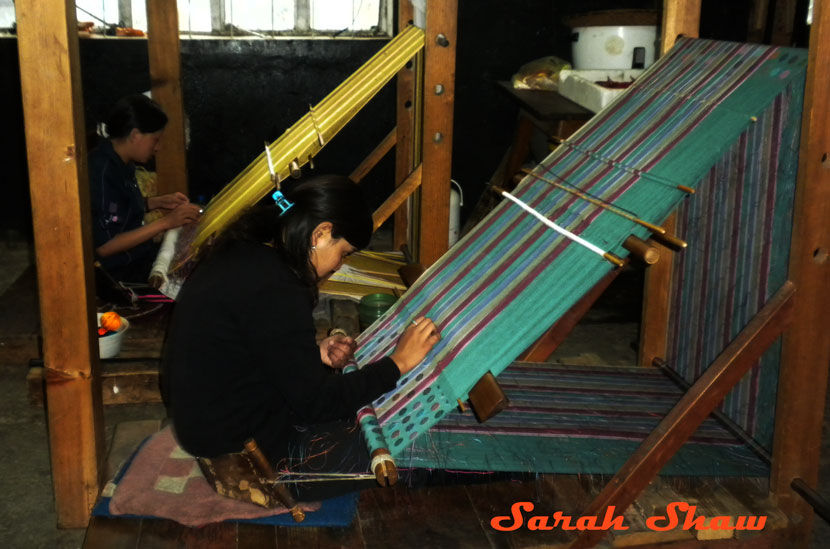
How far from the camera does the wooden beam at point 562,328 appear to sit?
8.22 ft

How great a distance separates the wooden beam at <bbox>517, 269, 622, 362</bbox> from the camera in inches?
98.6

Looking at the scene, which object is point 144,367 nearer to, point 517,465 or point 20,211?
point 517,465

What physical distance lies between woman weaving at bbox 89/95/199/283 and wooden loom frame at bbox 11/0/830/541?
1.52 m

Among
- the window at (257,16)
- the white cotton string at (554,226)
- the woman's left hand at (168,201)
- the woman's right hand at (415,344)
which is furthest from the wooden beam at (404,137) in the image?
the woman's right hand at (415,344)

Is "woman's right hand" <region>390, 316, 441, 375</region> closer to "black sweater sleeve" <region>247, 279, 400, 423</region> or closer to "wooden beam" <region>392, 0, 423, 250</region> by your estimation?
"black sweater sleeve" <region>247, 279, 400, 423</region>

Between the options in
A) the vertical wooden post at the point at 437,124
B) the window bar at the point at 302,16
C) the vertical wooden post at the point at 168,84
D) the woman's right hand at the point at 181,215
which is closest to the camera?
the vertical wooden post at the point at 437,124

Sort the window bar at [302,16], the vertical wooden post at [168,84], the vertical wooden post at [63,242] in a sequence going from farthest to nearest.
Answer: the window bar at [302,16]
the vertical wooden post at [168,84]
the vertical wooden post at [63,242]

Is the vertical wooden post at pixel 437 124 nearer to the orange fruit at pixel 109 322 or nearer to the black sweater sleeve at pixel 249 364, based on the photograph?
the orange fruit at pixel 109 322

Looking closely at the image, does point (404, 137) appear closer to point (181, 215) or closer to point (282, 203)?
point (181, 215)

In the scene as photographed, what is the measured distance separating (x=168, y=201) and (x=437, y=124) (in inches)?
69.4

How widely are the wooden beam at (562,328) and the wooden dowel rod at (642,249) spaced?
0.31 meters

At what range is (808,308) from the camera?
2121 mm

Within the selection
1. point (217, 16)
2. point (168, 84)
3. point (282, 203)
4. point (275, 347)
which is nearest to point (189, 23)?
point (217, 16)

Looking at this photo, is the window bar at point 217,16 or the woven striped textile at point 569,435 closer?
the woven striped textile at point 569,435
